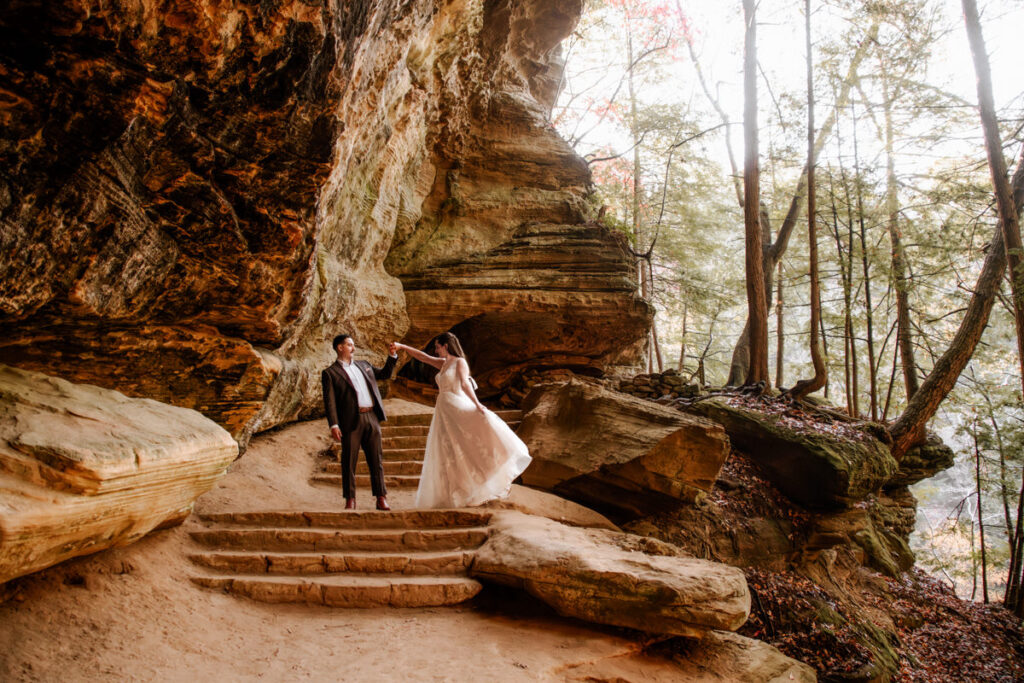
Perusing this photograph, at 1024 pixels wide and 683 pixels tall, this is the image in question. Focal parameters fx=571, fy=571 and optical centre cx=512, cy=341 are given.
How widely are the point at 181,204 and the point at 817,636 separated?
27.7 feet

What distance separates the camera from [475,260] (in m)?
12.1

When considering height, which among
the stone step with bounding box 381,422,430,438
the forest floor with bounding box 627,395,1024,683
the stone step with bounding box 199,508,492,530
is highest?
the stone step with bounding box 381,422,430,438

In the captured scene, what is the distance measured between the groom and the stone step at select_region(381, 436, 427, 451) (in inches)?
121

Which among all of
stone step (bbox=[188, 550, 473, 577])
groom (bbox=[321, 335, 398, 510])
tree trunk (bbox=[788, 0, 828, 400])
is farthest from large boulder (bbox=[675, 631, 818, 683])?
tree trunk (bbox=[788, 0, 828, 400])

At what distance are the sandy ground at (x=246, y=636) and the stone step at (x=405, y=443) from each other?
438cm

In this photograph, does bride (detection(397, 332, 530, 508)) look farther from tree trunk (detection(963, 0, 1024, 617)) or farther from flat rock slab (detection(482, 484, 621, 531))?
tree trunk (detection(963, 0, 1024, 617))

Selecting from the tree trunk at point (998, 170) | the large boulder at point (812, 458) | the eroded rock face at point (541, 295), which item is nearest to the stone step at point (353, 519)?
the large boulder at point (812, 458)

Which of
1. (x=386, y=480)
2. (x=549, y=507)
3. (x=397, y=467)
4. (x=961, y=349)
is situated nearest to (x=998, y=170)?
(x=961, y=349)

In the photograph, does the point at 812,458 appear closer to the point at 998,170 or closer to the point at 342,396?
the point at 998,170

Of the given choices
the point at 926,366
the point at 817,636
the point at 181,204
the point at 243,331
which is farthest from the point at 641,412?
the point at 926,366

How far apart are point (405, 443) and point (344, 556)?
4.38m

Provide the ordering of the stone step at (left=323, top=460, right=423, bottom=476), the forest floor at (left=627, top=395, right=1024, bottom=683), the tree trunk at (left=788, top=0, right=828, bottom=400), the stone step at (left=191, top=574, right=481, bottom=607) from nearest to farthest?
the stone step at (left=191, top=574, right=481, bottom=607) → the forest floor at (left=627, top=395, right=1024, bottom=683) → the stone step at (left=323, top=460, right=423, bottom=476) → the tree trunk at (left=788, top=0, right=828, bottom=400)

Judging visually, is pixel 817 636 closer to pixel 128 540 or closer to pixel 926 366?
pixel 128 540

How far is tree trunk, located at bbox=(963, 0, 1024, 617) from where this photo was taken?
8.88 meters
